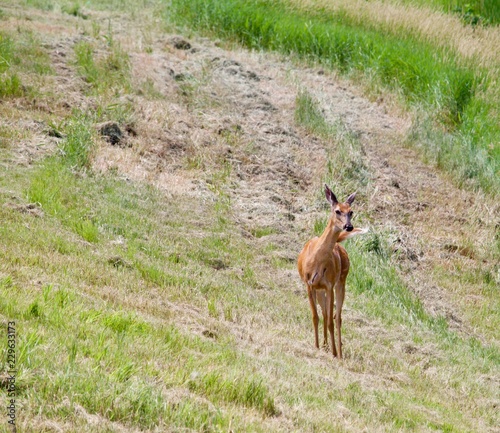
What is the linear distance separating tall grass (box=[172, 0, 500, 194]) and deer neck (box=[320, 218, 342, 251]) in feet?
33.9

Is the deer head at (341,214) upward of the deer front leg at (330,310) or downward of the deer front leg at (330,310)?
upward

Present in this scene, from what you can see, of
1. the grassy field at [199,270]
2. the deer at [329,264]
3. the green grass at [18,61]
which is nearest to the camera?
the grassy field at [199,270]

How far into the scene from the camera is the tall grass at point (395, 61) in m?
20.6

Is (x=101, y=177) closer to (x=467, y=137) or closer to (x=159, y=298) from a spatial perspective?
(x=159, y=298)

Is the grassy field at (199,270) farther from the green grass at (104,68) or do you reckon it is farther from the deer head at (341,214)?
the deer head at (341,214)

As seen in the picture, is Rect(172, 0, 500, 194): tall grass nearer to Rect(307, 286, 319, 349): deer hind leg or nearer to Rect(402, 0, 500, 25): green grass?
Rect(402, 0, 500, 25): green grass

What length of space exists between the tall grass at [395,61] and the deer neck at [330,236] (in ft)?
33.9

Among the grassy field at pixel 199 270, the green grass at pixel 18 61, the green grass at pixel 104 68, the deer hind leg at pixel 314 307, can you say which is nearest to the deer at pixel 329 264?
the deer hind leg at pixel 314 307

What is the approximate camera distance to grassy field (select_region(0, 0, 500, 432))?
7.24 m

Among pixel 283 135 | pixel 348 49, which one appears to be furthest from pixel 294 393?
pixel 348 49

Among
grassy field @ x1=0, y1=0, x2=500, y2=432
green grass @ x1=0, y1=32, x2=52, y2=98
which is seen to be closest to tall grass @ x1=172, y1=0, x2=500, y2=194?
grassy field @ x1=0, y1=0, x2=500, y2=432

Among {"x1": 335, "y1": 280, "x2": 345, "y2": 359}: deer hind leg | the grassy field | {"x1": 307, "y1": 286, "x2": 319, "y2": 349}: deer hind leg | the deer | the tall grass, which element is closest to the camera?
the grassy field

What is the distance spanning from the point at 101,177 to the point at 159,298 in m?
4.66

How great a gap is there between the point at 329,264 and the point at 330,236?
0.29 meters
